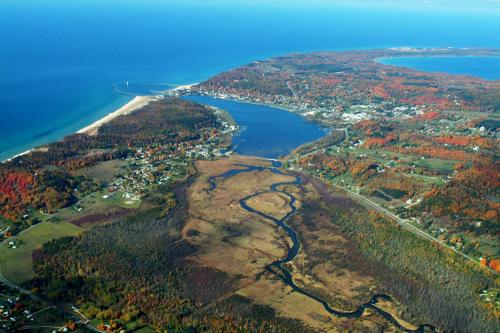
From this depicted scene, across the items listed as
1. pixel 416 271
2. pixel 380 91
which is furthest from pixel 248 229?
Result: pixel 380 91

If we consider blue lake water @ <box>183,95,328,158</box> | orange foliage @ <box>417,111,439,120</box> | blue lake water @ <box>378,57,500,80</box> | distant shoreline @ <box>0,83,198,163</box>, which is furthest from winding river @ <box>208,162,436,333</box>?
blue lake water @ <box>378,57,500,80</box>

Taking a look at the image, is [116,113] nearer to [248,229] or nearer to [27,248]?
[27,248]

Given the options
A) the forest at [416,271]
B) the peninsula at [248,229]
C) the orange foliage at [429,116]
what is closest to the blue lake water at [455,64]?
the orange foliage at [429,116]

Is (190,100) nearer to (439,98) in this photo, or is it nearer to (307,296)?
(439,98)

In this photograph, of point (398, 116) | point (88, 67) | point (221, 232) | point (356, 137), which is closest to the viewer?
point (221, 232)

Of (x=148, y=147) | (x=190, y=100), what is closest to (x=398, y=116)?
(x=190, y=100)

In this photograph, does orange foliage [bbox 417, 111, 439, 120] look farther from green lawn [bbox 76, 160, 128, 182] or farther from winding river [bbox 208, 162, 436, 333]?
green lawn [bbox 76, 160, 128, 182]
